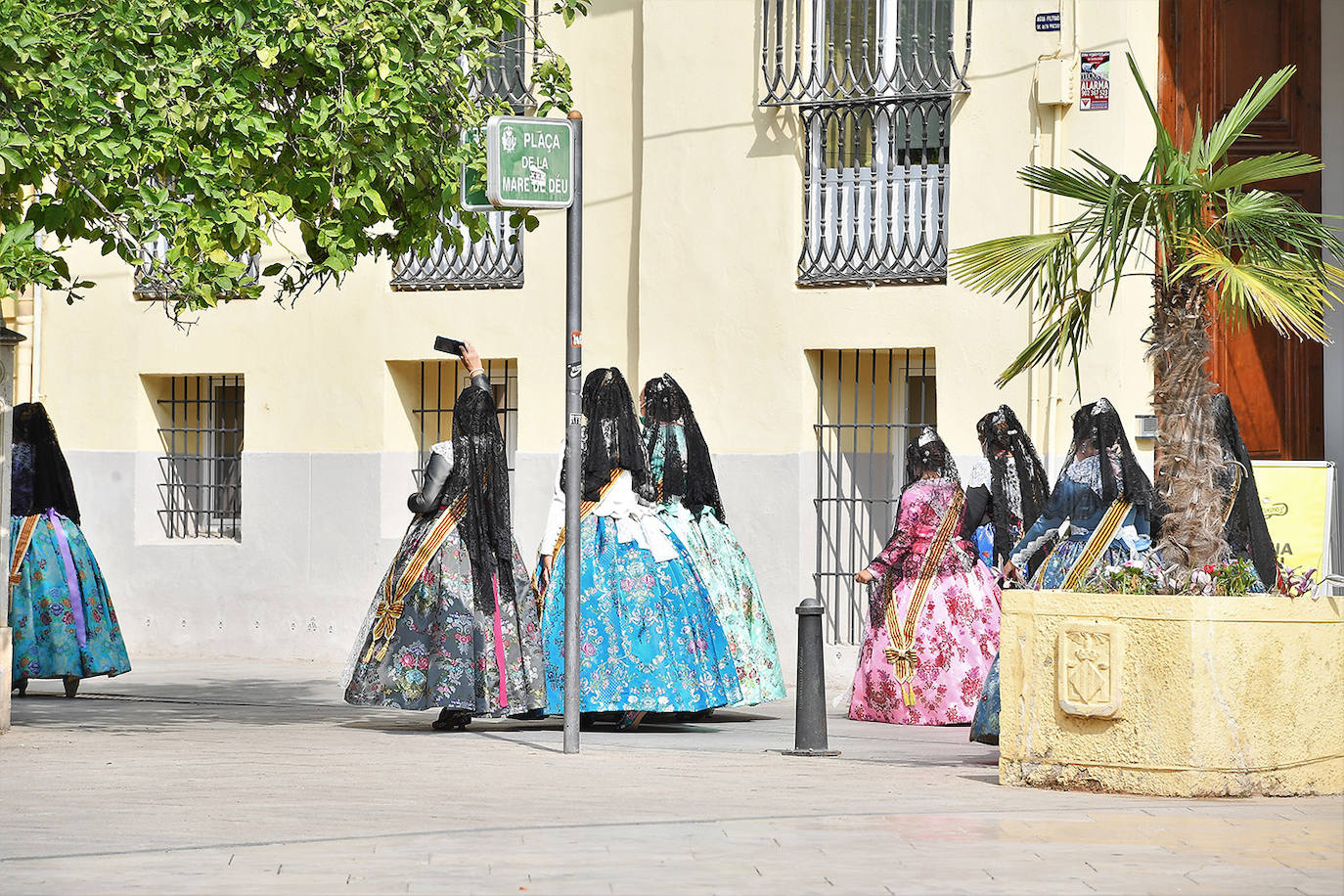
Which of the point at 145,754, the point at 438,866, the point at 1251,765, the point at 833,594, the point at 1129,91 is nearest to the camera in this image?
the point at 438,866

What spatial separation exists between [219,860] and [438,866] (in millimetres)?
741

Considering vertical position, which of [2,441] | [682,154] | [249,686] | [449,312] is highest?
[682,154]

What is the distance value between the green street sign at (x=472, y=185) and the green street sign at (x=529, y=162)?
319 mm

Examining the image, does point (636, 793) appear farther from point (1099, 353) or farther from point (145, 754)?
point (1099, 353)

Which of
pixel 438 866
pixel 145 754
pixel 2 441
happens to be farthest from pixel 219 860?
pixel 2 441

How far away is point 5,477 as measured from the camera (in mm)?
11758

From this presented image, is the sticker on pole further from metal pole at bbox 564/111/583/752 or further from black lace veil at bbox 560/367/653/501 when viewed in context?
metal pole at bbox 564/111/583/752

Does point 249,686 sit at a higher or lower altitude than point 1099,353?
lower

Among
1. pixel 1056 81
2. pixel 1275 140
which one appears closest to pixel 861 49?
pixel 1056 81

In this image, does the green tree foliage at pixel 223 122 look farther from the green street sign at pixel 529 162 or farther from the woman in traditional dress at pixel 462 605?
the woman in traditional dress at pixel 462 605

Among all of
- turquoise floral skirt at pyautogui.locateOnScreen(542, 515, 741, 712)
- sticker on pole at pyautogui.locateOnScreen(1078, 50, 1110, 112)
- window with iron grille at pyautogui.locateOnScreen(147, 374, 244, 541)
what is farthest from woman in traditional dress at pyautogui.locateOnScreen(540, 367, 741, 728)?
window with iron grille at pyautogui.locateOnScreen(147, 374, 244, 541)

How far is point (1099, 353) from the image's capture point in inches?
591

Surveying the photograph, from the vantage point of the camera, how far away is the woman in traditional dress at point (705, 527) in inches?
510

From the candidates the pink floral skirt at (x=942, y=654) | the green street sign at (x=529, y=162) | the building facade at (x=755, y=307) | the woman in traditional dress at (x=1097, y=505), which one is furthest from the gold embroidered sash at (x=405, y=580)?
the building facade at (x=755, y=307)
